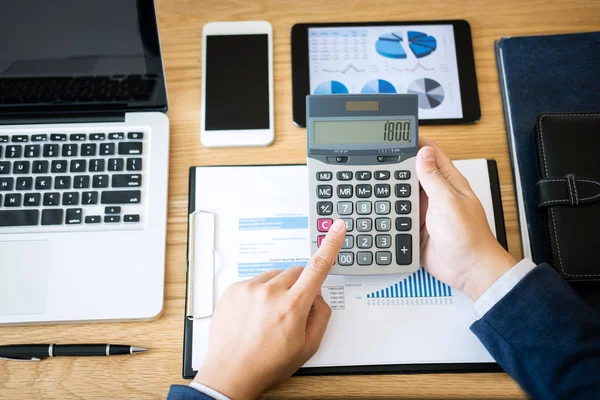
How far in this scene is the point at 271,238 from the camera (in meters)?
0.63

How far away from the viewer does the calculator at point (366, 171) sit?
60 centimetres

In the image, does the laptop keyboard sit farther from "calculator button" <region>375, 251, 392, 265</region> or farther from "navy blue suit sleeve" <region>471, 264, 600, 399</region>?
"navy blue suit sleeve" <region>471, 264, 600, 399</region>

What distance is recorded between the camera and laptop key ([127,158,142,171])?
0.64 m

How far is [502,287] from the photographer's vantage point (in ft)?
1.84

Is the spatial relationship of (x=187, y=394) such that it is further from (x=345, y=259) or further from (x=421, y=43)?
(x=421, y=43)

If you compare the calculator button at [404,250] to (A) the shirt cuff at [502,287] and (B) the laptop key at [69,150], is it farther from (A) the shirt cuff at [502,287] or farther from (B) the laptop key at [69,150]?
(B) the laptop key at [69,150]

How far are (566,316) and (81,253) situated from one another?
54cm

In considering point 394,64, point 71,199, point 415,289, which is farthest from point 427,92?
point 71,199

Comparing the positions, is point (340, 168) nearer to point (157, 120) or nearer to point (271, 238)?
point (271, 238)

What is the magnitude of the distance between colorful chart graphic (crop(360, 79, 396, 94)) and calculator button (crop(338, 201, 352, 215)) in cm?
18

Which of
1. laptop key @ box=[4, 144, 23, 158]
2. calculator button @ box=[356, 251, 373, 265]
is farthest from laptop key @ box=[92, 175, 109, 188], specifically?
calculator button @ box=[356, 251, 373, 265]

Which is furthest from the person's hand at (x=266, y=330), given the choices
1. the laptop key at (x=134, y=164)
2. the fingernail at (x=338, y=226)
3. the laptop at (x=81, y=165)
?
the laptop key at (x=134, y=164)

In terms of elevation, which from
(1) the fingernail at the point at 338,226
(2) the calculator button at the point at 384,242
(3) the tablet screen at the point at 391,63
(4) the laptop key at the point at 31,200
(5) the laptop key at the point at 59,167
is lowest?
(2) the calculator button at the point at 384,242

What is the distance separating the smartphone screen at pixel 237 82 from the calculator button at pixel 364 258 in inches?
8.3
